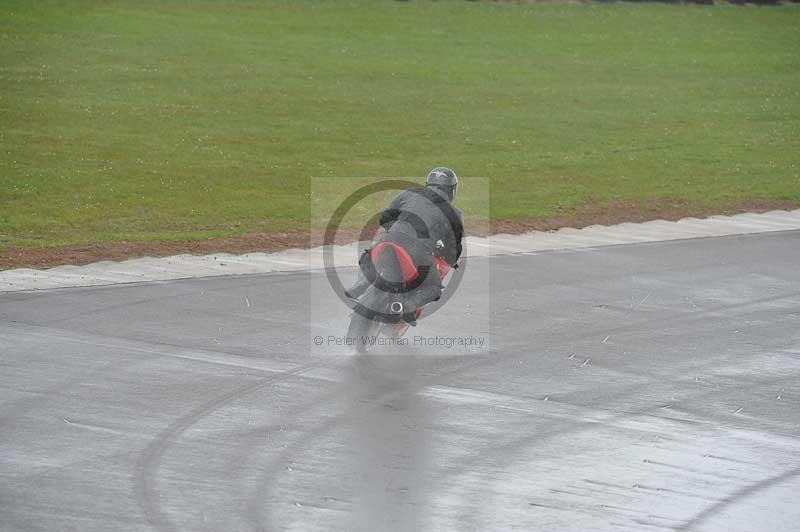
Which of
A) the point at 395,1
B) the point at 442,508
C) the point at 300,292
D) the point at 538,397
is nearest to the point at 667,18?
the point at 395,1

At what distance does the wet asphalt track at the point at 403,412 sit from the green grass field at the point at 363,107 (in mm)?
5825

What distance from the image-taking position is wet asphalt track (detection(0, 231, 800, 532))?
8219 mm

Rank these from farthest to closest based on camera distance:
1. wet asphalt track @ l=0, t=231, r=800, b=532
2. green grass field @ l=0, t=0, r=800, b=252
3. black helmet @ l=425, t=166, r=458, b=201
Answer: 1. green grass field @ l=0, t=0, r=800, b=252
2. black helmet @ l=425, t=166, r=458, b=201
3. wet asphalt track @ l=0, t=231, r=800, b=532

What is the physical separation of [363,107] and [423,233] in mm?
18847

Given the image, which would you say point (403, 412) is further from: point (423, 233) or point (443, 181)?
point (443, 181)

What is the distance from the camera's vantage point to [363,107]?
3067 cm

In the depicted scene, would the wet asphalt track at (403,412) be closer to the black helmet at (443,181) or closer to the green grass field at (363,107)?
the black helmet at (443,181)

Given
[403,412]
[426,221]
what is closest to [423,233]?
[426,221]

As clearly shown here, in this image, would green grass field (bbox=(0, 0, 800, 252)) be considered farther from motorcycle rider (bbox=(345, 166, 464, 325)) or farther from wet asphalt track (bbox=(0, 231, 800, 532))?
motorcycle rider (bbox=(345, 166, 464, 325))

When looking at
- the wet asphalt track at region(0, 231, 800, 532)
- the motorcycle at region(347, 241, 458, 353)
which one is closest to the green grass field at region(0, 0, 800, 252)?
the wet asphalt track at region(0, 231, 800, 532)

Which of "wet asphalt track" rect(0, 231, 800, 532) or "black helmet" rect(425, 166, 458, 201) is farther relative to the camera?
"black helmet" rect(425, 166, 458, 201)

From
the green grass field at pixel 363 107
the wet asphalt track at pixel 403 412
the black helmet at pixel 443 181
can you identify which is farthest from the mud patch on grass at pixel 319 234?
the black helmet at pixel 443 181

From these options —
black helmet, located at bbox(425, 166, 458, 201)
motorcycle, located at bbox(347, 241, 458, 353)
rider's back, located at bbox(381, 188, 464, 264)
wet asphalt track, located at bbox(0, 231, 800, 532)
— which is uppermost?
black helmet, located at bbox(425, 166, 458, 201)

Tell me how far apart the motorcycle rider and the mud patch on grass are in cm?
556
